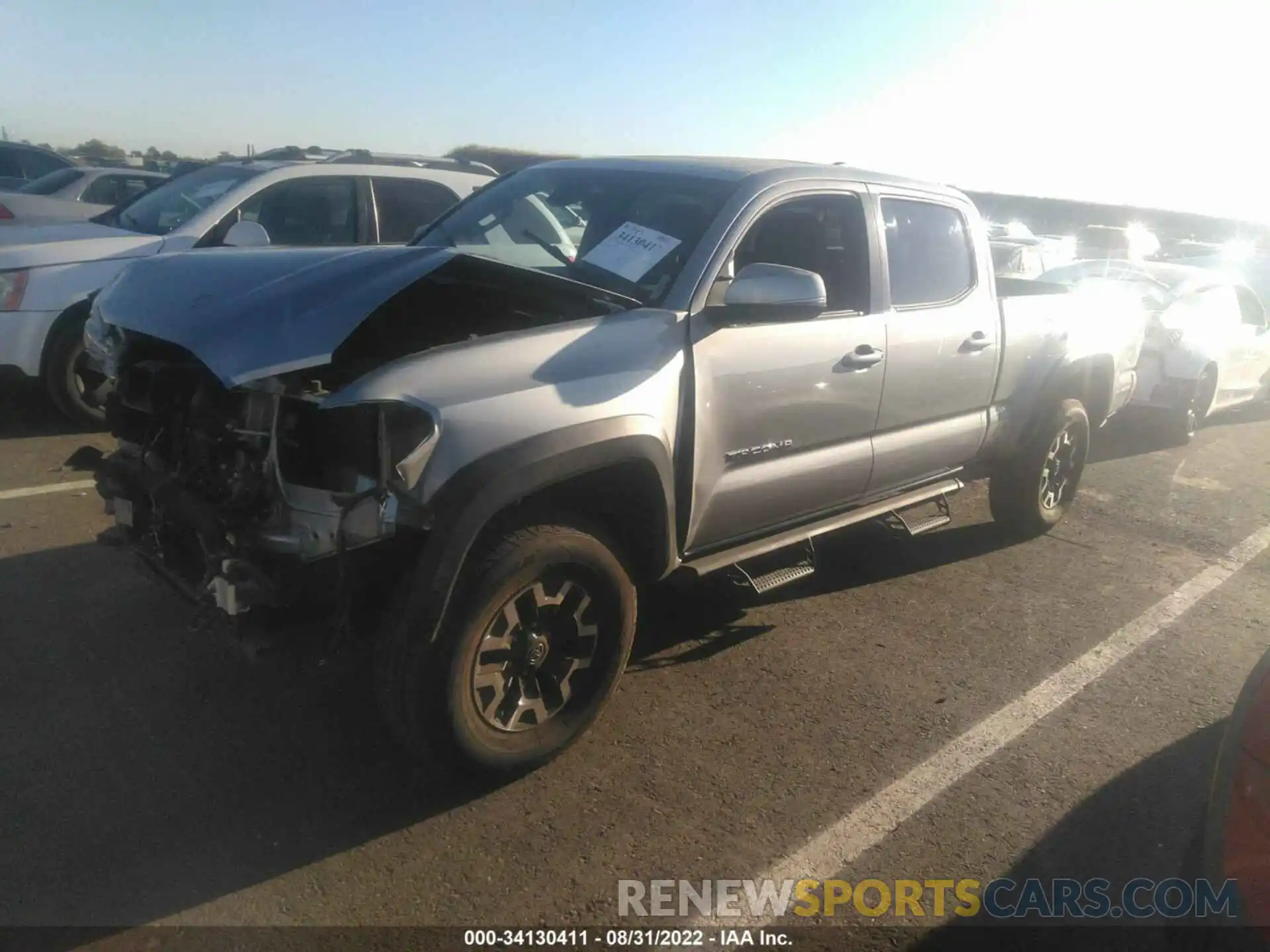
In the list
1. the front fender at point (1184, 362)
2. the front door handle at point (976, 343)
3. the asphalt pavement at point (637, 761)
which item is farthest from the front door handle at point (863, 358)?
the front fender at point (1184, 362)

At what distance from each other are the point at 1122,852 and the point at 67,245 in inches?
270

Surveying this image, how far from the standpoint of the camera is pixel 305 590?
293 centimetres

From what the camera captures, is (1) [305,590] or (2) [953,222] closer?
(1) [305,590]

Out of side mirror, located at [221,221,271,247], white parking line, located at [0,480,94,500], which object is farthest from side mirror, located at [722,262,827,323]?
white parking line, located at [0,480,94,500]

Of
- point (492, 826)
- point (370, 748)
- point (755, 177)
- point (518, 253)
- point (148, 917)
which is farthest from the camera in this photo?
point (518, 253)

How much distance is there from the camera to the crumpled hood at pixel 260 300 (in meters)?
2.86

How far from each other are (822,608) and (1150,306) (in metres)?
6.32

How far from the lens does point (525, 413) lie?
304cm

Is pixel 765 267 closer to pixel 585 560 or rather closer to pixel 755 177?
pixel 755 177

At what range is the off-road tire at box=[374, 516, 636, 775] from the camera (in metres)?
2.93

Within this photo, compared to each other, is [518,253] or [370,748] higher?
[518,253]

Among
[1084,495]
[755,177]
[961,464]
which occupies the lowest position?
[1084,495]

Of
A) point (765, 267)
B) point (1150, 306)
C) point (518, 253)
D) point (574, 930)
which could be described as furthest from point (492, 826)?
point (1150, 306)

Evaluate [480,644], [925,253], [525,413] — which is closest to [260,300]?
[525,413]
